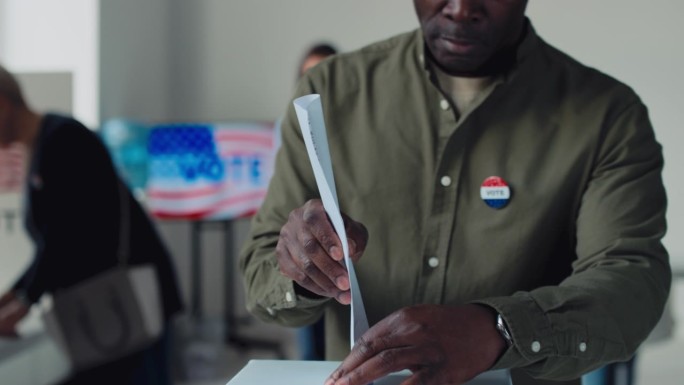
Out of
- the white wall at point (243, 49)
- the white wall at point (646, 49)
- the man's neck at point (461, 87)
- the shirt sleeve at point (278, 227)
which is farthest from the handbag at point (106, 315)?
the white wall at point (646, 49)

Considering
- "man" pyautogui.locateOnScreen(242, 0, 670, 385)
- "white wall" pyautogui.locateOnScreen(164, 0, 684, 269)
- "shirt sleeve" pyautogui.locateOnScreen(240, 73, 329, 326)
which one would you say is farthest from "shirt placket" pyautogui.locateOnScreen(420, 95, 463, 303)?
"white wall" pyautogui.locateOnScreen(164, 0, 684, 269)

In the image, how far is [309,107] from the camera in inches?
29.3

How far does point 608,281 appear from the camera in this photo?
922 millimetres

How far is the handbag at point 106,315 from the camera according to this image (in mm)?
2490

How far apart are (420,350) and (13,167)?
223 cm

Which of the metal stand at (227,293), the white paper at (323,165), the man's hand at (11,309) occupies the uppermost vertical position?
the white paper at (323,165)

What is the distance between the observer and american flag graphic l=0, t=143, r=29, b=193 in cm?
254

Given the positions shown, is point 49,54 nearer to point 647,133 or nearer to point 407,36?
point 407,36

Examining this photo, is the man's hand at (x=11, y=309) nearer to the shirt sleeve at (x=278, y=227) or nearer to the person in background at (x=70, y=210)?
the person in background at (x=70, y=210)

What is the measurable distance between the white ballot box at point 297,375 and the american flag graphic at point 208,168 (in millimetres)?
3313

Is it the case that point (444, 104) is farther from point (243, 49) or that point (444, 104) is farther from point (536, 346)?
point (243, 49)

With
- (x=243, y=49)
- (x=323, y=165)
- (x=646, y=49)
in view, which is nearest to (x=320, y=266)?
(x=323, y=165)

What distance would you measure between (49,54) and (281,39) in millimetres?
1445

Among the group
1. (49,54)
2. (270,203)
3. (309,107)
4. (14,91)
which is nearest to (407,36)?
(270,203)
